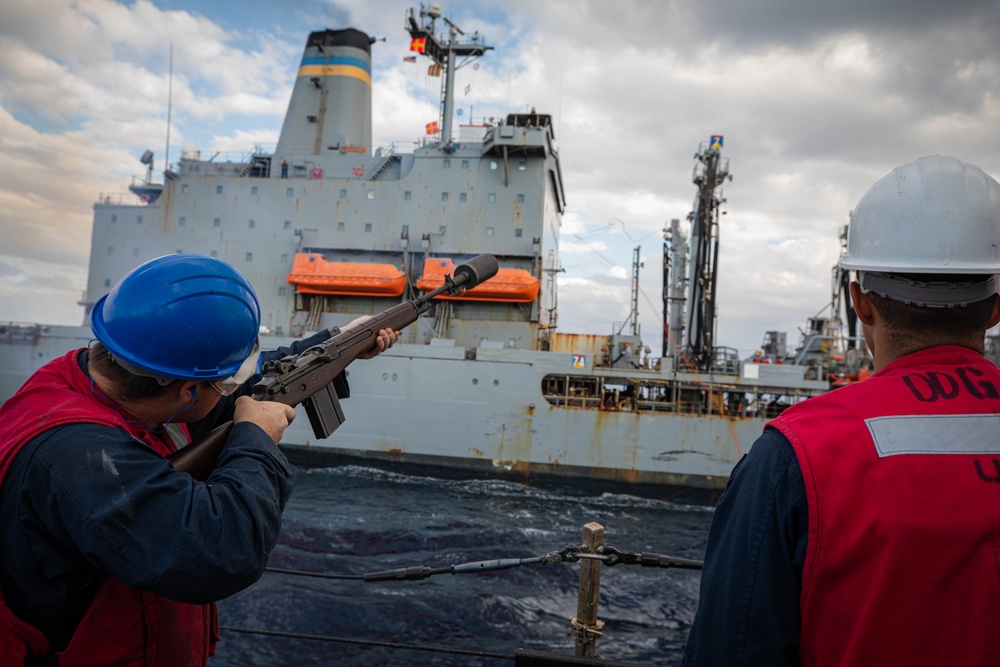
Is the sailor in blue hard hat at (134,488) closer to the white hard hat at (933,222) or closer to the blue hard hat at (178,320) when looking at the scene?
the blue hard hat at (178,320)

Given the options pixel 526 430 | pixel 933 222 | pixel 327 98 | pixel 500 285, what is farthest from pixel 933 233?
pixel 327 98

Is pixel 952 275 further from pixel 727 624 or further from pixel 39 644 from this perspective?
pixel 39 644

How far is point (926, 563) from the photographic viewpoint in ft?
2.72

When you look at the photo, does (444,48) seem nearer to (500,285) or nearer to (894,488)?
(500,285)

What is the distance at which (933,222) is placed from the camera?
1.01 meters

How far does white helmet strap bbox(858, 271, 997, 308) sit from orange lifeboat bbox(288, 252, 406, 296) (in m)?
13.5

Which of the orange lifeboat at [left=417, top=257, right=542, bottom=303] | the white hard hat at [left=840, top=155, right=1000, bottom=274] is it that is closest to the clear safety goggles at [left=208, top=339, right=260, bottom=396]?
the white hard hat at [left=840, top=155, right=1000, bottom=274]

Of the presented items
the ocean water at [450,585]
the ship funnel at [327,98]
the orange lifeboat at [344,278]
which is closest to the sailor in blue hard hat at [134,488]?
the ocean water at [450,585]

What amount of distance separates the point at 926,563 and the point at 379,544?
781cm

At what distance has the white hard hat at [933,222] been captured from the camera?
99 cm

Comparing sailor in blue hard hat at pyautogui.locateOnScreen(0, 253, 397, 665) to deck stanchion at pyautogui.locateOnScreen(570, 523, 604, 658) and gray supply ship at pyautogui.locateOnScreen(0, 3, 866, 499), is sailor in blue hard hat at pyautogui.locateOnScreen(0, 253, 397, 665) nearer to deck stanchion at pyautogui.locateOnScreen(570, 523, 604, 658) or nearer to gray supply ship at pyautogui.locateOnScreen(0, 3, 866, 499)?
deck stanchion at pyautogui.locateOnScreen(570, 523, 604, 658)

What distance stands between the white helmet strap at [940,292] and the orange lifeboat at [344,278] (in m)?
13.5

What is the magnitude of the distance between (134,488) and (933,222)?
144 cm

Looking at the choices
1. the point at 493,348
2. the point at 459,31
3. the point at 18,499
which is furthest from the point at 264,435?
the point at 459,31
